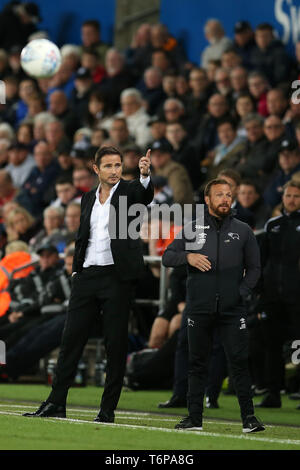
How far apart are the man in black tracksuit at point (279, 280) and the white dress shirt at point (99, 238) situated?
8.71 feet

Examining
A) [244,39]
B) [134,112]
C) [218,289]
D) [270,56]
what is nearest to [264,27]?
[270,56]

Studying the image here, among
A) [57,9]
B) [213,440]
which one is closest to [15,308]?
[213,440]

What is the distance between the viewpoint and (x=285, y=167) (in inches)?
549

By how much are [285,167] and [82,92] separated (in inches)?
305

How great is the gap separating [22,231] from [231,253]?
28.5ft

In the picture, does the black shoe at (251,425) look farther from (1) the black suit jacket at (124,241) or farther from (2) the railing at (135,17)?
(2) the railing at (135,17)

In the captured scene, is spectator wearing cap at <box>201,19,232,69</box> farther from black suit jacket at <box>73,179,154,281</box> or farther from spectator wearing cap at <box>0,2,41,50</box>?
black suit jacket at <box>73,179,154,281</box>

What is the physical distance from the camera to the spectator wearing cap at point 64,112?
20.4m

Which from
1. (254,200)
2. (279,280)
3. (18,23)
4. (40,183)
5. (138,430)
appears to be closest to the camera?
(138,430)

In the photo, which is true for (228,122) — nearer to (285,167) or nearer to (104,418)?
(285,167)

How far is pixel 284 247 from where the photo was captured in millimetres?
10875

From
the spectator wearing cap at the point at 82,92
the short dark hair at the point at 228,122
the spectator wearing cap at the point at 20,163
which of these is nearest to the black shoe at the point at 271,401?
the short dark hair at the point at 228,122

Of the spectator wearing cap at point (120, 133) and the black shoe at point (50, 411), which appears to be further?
the spectator wearing cap at point (120, 133)
